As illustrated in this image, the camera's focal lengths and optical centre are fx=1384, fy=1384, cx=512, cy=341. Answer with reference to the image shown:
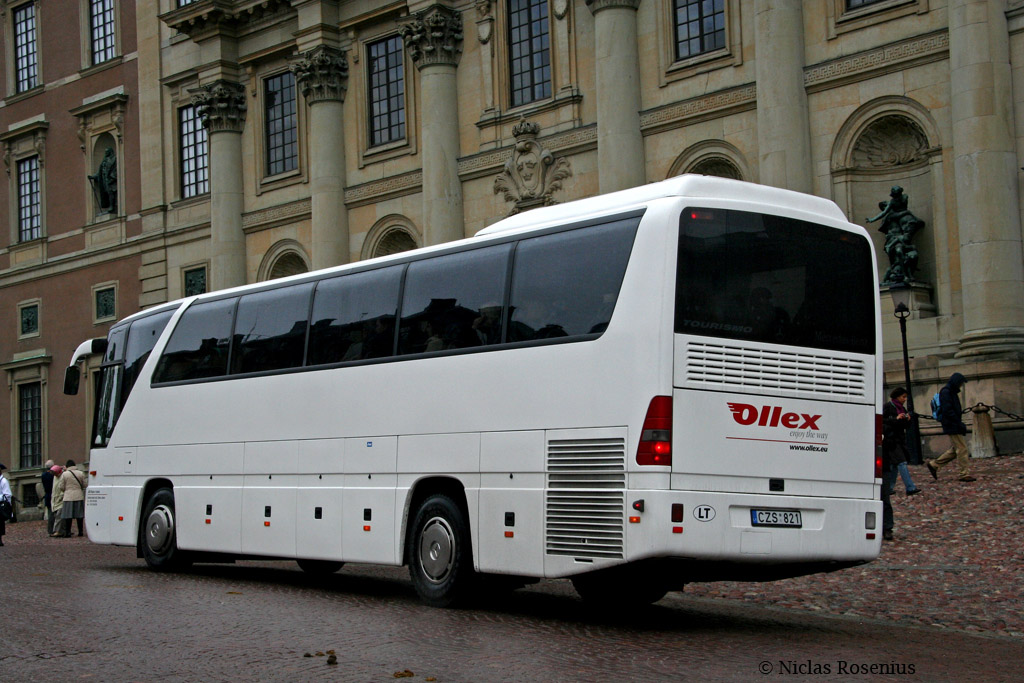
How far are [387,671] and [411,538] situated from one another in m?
4.39

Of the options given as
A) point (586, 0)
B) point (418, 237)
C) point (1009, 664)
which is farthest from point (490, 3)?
point (1009, 664)

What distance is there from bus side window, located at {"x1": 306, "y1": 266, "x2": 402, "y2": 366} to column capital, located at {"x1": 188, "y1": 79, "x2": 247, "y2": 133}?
26.6m

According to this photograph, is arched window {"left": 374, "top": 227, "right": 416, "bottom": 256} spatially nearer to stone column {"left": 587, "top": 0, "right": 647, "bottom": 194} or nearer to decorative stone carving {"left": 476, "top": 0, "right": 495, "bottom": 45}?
decorative stone carving {"left": 476, "top": 0, "right": 495, "bottom": 45}

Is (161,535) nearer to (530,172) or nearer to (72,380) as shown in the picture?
(72,380)

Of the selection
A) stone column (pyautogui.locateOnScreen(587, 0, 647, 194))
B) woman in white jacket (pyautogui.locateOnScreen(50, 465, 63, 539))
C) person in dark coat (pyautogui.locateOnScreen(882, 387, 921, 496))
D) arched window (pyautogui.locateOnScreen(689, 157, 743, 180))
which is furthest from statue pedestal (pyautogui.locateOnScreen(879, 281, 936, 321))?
woman in white jacket (pyautogui.locateOnScreen(50, 465, 63, 539))

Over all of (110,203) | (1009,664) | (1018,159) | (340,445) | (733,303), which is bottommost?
(1009,664)

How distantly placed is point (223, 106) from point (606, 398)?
31.3 m

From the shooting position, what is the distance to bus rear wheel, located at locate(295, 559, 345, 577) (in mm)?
17203

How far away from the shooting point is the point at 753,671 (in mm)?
8703

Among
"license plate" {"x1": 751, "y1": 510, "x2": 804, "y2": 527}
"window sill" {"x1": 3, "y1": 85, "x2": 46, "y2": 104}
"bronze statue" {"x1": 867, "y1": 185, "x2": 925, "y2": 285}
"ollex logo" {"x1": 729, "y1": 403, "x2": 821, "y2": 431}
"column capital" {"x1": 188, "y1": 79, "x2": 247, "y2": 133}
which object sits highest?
"window sill" {"x1": 3, "y1": 85, "x2": 46, "y2": 104}

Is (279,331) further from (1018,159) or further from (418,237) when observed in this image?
(418,237)

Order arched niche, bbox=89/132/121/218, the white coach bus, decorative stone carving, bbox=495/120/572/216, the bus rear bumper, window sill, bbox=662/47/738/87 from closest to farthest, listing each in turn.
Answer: the bus rear bumper < the white coach bus < window sill, bbox=662/47/738/87 < decorative stone carving, bbox=495/120/572/216 < arched niche, bbox=89/132/121/218

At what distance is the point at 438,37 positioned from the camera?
34.0 meters

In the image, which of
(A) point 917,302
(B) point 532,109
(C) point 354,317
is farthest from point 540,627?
(B) point 532,109
